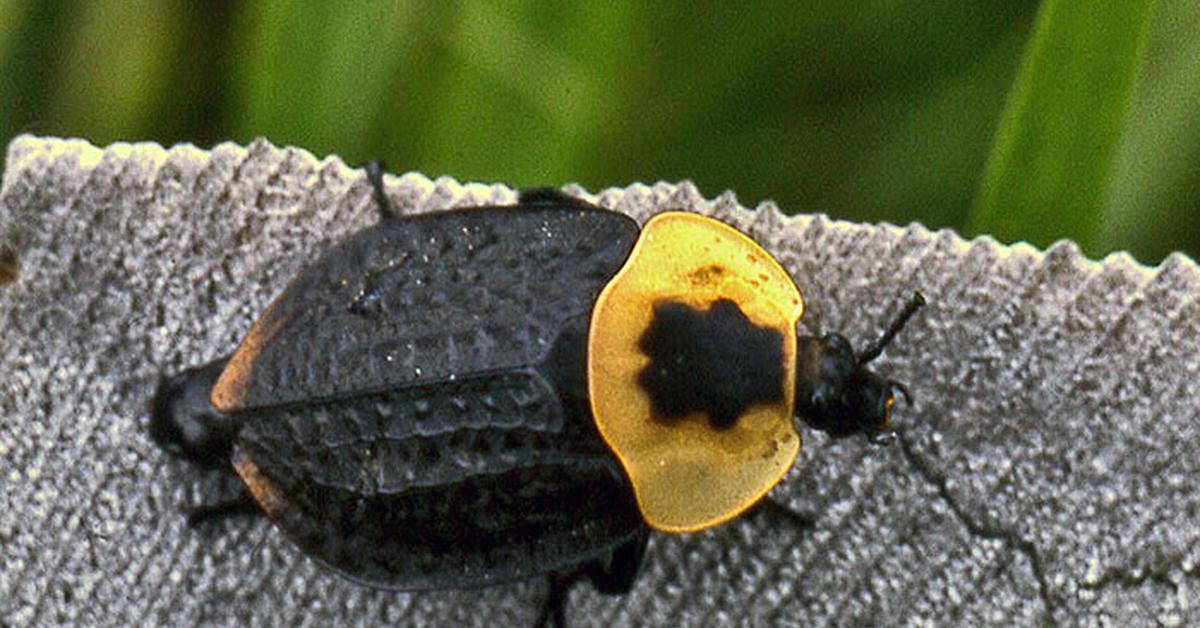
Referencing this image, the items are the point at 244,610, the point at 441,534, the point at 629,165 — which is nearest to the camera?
the point at 244,610

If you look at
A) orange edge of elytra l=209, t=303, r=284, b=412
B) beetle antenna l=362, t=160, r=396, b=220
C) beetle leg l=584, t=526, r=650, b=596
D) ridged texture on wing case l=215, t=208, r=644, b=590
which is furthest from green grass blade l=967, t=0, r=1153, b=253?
orange edge of elytra l=209, t=303, r=284, b=412

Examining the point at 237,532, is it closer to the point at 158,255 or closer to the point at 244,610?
the point at 244,610

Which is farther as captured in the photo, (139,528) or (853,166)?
(853,166)

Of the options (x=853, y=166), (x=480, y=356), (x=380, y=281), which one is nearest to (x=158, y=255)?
(x=380, y=281)

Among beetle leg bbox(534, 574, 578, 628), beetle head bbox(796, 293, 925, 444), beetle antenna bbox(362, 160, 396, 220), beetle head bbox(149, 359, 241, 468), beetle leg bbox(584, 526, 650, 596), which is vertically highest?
beetle antenna bbox(362, 160, 396, 220)

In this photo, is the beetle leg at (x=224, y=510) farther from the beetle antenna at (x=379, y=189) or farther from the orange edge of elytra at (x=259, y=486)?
the beetle antenna at (x=379, y=189)

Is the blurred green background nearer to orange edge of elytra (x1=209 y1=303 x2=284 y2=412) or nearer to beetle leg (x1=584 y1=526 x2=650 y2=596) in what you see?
orange edge of elytra (x1=209 y1=303 x2=284 y2=412)

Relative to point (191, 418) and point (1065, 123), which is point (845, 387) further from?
point (191, 418)
